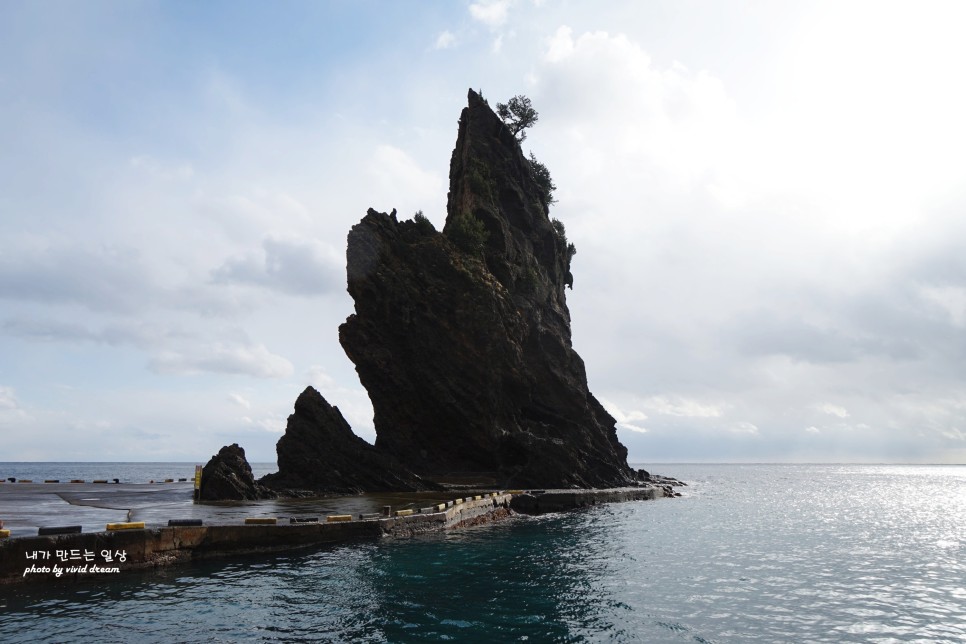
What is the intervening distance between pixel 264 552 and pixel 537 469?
34.9 meters

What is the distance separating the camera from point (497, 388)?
205 feet

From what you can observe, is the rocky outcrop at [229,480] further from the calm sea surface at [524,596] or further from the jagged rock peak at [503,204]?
the jagged rock peak at [503,204]

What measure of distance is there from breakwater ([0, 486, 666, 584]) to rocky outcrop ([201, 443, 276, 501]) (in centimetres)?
1526

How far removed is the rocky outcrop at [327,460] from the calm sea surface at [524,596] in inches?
720

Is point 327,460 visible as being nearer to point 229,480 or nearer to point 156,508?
point 229,480

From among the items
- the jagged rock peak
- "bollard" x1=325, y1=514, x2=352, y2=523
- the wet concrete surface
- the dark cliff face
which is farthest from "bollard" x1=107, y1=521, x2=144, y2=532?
the jagged rock peak

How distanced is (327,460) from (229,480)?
937cm

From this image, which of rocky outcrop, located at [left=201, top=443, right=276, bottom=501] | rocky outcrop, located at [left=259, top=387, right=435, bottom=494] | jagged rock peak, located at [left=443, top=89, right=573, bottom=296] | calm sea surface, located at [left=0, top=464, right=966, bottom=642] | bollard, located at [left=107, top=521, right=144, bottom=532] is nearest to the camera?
calm sea surface, located at [left=0, top=464, right=966, bottom=642]

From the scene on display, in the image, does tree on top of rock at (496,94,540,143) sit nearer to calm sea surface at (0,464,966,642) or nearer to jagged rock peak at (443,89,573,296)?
jagged rock peak at (443,89,573,296)

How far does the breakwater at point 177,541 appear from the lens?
66.1 feet

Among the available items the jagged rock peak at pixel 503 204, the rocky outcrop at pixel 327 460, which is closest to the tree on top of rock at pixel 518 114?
the jagged rock peak at pixel 503 204

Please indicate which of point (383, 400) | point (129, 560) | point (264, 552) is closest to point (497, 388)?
point (383, 400)

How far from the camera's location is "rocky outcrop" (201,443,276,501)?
42.1m

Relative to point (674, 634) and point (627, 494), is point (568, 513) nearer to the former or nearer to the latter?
point (627, 494)
